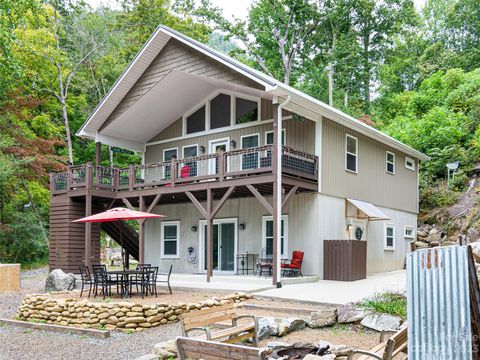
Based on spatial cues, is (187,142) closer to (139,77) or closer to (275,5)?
(139,77)

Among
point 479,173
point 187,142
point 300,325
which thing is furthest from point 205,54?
point 479,173

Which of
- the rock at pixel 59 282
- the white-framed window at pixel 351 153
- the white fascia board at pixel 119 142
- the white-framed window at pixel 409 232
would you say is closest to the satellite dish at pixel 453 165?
the white-framed window at pixel 409 232

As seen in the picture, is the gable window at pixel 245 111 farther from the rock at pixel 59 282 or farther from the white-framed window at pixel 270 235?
the rock at pixel 59 282

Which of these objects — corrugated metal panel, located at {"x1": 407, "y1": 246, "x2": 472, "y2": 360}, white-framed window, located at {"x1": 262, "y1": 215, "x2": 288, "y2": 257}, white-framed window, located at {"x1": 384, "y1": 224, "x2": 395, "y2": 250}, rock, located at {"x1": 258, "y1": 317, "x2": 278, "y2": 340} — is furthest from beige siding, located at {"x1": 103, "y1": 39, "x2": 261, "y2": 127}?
corrugated metal panel, located at {"x1": 407, "y1": 246, "x2": 472, "y2": 360}

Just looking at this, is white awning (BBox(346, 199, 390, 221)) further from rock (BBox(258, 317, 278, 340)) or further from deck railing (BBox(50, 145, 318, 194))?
rock (BBox(258, 317, 278, 340))

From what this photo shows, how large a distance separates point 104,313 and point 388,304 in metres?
5.51

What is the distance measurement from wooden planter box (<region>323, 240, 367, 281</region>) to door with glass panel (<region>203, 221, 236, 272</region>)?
11.5 ft

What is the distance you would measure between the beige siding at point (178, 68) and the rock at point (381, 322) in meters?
8.74

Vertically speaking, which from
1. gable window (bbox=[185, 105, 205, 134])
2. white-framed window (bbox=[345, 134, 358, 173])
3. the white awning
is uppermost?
gable window (bbox=[185, 105, 205, 134])

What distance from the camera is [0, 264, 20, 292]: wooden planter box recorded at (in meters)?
17.0

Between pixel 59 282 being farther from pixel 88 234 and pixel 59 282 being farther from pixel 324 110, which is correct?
pixel 324 110

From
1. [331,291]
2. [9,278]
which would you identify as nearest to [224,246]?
[331,291]

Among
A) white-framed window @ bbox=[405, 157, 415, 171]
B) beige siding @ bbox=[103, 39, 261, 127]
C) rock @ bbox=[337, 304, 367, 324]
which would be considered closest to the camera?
rock @ bbox=[337, 304, 367, 324]

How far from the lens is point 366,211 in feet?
57.0
